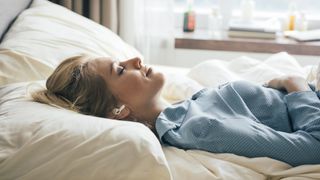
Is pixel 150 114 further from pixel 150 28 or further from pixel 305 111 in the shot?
pixel 150 28

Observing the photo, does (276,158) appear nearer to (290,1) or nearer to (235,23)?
(235,23)

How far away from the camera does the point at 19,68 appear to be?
1.57 m

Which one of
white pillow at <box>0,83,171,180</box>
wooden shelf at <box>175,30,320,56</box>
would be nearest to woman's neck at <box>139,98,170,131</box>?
white pillow at <box>0,83,171,180</box>

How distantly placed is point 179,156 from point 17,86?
0.57 metres

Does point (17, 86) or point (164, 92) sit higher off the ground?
point (17, 86)

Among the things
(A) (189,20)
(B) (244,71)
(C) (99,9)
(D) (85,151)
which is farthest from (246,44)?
(D) (85,151)

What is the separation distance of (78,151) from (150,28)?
65.6 inches

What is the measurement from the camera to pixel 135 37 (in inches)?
106

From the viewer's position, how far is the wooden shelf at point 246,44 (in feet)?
8.68

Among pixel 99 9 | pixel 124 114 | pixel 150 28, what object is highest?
pixel 99 9

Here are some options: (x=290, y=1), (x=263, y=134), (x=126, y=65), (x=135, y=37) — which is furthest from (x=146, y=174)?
(x=290, y=1)

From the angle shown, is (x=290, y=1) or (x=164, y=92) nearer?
(x=164, y=92)

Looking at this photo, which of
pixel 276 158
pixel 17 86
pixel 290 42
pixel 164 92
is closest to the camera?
pixel 276 158

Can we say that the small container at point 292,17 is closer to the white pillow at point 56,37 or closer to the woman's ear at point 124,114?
the white pillow at point 56,37
